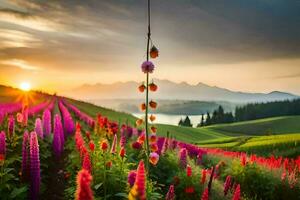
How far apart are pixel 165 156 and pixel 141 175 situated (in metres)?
10.1

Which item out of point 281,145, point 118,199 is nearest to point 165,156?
point 118,199

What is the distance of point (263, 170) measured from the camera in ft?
46.6

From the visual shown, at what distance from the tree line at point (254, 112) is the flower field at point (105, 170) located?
327ft

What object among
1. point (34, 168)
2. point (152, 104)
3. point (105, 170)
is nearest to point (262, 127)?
point (105, 170)

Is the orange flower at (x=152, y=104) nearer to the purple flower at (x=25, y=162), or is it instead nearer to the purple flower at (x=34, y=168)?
the purple flower at (x=34, y=168)

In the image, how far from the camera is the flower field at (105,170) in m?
6.32

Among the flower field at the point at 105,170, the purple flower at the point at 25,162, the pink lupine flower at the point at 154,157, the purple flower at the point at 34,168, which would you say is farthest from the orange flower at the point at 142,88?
the purple flower at the point at 25,162

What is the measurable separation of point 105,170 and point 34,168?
1.17 metres

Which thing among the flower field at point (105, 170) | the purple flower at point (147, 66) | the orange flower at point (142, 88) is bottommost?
the flower field at point (105, 170)

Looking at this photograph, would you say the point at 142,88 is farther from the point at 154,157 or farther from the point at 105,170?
the point at 105,170

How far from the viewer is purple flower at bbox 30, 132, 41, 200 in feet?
20.8

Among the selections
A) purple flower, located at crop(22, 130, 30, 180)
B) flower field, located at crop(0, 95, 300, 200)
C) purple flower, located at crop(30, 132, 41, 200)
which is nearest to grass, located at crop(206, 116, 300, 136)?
flower field, located at crop(0, 95, 300, 200)

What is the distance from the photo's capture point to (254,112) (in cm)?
12862

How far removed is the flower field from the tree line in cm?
9952
